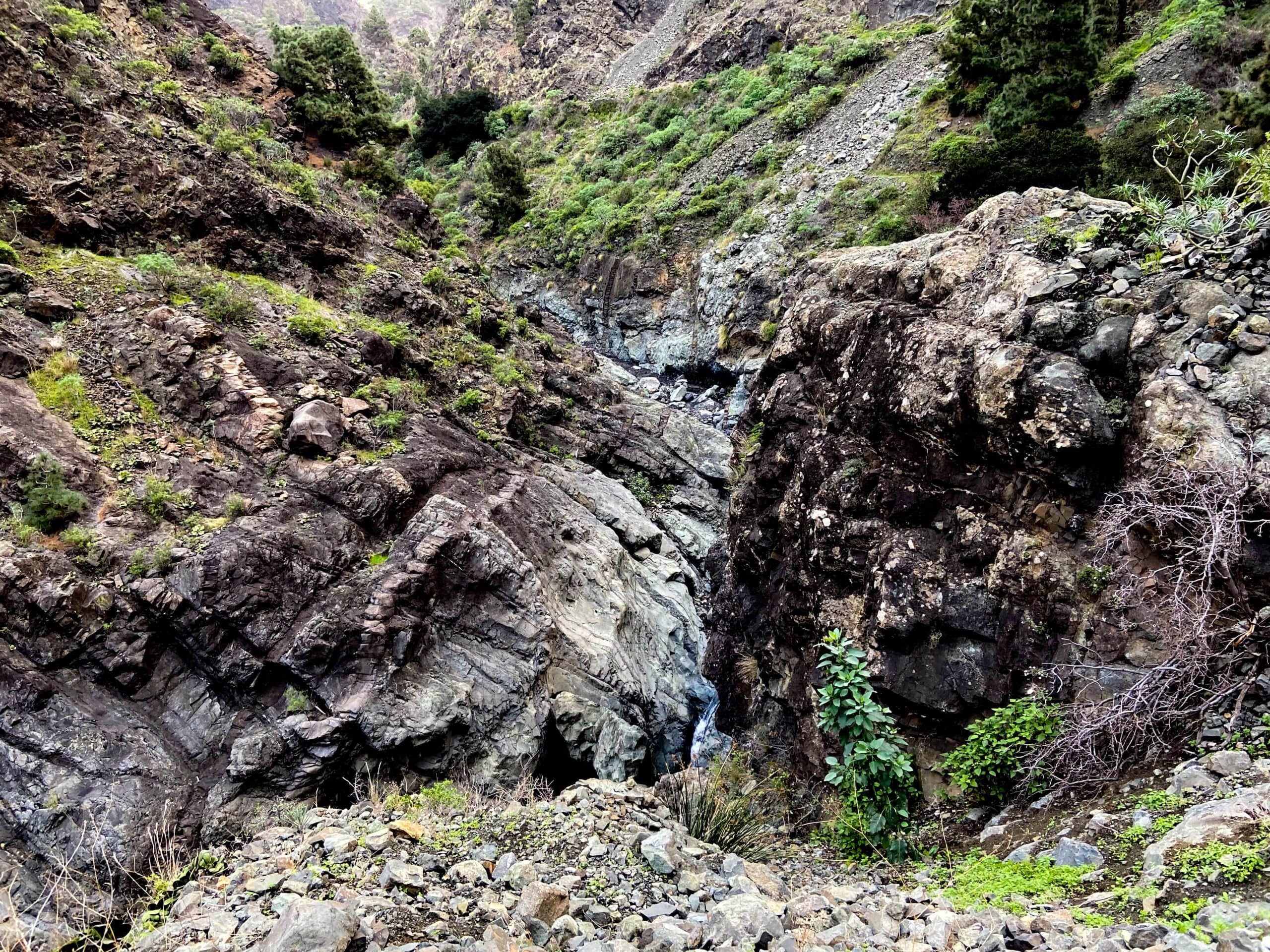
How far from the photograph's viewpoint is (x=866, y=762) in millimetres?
7453

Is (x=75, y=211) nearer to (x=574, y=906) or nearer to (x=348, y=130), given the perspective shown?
(x=348, y=130)

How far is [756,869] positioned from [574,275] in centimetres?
2887

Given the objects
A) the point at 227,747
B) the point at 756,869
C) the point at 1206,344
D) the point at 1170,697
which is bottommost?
the point at 227,747

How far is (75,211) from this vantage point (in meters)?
13.4

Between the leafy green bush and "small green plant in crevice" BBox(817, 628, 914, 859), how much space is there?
70 cm

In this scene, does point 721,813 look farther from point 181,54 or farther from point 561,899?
point 181,54

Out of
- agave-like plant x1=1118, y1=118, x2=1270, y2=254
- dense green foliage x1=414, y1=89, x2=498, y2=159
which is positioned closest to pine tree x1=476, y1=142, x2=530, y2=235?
dense green foliage x1=414, y1=89, x2=498, y2=159

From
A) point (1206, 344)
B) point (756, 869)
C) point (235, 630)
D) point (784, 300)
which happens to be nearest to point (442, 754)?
point (235, 630)

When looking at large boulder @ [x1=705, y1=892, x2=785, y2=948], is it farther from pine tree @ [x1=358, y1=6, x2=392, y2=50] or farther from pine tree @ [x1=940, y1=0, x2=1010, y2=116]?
pine tree @ [x1=358, y1=6, x2=392, y2=50]

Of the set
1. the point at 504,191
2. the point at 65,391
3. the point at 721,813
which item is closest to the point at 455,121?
the point at 504,191

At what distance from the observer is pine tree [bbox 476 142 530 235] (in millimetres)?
36281

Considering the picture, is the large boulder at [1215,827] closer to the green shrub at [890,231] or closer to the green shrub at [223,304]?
the green shrub at [223,304]

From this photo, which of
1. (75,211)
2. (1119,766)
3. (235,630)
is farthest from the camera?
(75,211)

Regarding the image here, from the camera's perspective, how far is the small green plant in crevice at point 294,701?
31.3 ft
